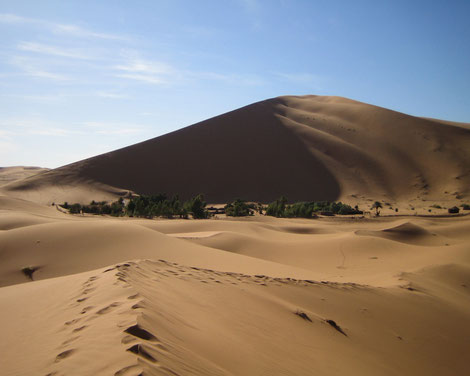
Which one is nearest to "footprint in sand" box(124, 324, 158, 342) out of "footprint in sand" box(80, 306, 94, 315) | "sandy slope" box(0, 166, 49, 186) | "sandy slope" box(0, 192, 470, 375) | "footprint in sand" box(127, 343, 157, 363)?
"sandy slope" box(0, 192, 470, 375)

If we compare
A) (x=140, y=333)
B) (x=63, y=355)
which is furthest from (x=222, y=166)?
(x=63, y=355)

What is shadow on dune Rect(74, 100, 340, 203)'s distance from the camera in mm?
49375

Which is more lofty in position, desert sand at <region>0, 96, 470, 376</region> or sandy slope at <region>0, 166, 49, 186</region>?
sandy slope at <region>0, 166, 49, 186</region>

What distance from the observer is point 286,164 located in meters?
55.2

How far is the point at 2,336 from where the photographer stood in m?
4.40

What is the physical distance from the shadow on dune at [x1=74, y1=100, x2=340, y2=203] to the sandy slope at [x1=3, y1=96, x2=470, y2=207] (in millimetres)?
131

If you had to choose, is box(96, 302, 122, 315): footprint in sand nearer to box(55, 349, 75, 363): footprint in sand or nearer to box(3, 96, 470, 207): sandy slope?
box(55, 349, 75, 363): footprint in sand

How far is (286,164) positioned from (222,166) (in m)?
8.88

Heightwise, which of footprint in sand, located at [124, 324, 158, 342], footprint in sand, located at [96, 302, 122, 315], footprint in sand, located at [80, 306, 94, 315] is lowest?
footprint in sand, located at [80, 306, 94, 315]

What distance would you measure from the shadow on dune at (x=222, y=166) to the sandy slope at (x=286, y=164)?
0.43 ft

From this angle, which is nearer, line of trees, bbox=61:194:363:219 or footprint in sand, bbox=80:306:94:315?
footprint in sand, bbox=80:306:94:315

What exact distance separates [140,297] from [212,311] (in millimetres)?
1090

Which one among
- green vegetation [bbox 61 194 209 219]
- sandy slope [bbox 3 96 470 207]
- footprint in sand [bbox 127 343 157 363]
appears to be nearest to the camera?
footprint in sand [bbox 127 343 157 363]

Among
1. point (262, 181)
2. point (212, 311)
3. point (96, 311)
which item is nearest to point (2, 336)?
point (96, 311)
